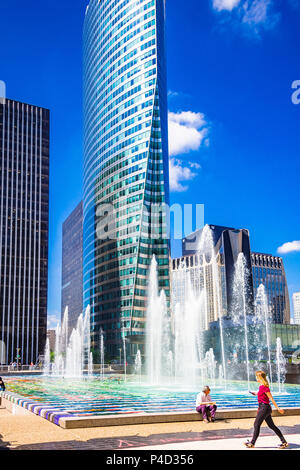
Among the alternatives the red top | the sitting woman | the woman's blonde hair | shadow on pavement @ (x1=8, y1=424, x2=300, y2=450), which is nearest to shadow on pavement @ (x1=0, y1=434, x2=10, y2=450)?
shadow on pavement @ (x1=8, y1=424, x2=300, y2=450)

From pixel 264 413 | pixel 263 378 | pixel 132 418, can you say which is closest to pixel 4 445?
pixel 132 418

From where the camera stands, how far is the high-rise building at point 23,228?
11344 cm

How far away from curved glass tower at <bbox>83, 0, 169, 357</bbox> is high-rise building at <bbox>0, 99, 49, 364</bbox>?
41.9 feet

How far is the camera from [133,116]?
353 ft

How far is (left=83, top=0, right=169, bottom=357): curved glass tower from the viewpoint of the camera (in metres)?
104

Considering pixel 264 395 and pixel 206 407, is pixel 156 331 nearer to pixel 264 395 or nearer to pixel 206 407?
pixel 206 407

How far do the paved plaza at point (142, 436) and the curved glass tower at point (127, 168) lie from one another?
86.2 metres

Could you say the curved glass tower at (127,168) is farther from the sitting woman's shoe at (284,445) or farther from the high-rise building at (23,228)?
the sitting woman's shoe at (284,445)

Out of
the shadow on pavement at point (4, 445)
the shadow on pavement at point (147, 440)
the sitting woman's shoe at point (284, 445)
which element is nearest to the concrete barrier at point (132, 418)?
the shadow on pavement at point (147, 440)

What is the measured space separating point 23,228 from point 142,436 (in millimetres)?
111156

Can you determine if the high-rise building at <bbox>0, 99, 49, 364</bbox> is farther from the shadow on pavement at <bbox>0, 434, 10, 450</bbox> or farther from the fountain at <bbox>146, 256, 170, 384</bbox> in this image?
the shadow on pavement at <bbox>0, 434, 10, 450</bbox>

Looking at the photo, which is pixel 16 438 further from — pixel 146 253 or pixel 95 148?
pixel 95 148

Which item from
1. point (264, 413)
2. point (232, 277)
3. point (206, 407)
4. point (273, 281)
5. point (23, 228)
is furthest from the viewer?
point (273, 281)

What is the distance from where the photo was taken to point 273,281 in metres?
192
